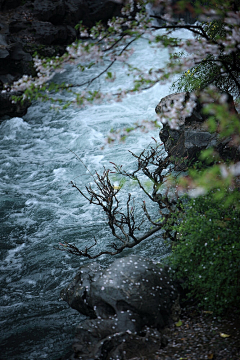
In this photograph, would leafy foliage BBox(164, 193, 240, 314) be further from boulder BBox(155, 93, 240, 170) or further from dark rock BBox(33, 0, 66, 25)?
dark rock BBox(33, 0, 66, 25)

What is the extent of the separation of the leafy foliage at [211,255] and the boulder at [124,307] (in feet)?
1.13

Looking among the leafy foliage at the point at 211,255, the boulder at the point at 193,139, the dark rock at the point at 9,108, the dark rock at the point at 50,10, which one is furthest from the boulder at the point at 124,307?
the dark rock at the point at 50,10

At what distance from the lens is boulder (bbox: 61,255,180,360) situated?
3.78 m

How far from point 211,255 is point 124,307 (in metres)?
1.28

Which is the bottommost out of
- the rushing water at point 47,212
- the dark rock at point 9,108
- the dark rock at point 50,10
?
the rushing water at point 47,212

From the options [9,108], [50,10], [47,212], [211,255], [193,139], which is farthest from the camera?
[50,10]

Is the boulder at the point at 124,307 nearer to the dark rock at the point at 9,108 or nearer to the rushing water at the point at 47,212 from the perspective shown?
the rushing water at the point at 47,212

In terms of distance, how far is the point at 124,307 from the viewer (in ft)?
13.5

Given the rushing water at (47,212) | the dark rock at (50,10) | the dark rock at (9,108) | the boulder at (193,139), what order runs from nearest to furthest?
1. the rushing water at (47,212)
2. the boulder at (193,139)
3. the dark rock at (9,108)
4. the dark rock at (50,10)

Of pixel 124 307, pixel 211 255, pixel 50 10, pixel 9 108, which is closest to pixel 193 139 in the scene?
pixel 211 255

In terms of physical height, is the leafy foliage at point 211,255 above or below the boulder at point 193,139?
below

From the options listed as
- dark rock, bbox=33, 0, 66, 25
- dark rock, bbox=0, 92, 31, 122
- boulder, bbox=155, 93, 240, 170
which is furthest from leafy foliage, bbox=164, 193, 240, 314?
dark rock, bbox=33, 0, 66, 25

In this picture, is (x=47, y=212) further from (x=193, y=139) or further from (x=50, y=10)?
(x=50, y=10)

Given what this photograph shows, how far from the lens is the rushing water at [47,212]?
4781 millimetres
